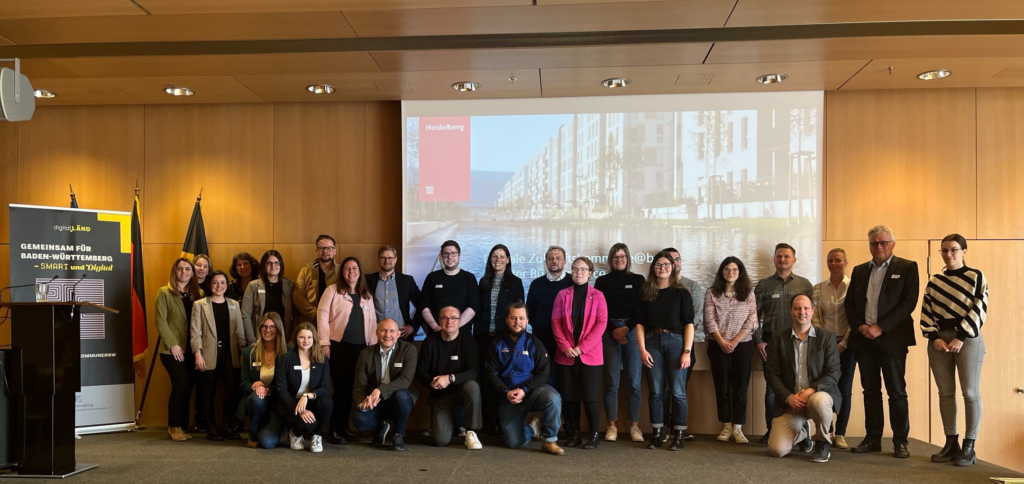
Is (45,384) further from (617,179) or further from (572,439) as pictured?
(617,179)

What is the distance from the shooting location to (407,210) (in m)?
6.86

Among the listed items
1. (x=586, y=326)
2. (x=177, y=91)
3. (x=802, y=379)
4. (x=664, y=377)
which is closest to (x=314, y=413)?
(x=586, y=326)

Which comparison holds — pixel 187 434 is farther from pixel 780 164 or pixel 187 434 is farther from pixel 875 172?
pixel 875 172

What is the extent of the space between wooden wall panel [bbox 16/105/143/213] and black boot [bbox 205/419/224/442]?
2.47m

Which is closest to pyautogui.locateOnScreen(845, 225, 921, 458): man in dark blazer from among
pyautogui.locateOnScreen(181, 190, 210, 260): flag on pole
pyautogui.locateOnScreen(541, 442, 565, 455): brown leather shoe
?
pyautogui.locateOnScreen(541, 442, 565, 455): brown leather shoe

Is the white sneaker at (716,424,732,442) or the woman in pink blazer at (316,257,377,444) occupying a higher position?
the woman in pink blazer at (316,257,377,444)

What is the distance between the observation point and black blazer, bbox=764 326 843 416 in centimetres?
533

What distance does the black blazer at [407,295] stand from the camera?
629 cm

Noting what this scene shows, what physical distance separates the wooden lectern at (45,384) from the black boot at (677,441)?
13.3ft

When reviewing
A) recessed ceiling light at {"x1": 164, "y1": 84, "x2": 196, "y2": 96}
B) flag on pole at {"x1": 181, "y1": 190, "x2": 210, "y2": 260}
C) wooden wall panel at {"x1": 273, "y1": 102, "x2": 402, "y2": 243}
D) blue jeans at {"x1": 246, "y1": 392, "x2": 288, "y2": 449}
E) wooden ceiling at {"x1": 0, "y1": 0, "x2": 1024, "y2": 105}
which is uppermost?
wooden ceiling at {"x1": 0, "y1": 0, "x2": 1024, "y2": 105}

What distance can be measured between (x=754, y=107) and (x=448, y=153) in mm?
2785

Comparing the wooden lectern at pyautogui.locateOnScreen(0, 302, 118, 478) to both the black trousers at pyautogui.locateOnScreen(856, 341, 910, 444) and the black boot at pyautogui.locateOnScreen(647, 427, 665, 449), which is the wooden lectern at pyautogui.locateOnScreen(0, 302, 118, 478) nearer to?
the black boot at pyautogui.locateOnScreen(647, 427, 665, 449)

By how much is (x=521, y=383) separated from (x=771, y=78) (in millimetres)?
3278

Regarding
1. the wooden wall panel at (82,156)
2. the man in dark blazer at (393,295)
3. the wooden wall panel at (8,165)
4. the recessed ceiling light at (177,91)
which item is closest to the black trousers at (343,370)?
the man in dark blazer at (393,295)
